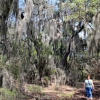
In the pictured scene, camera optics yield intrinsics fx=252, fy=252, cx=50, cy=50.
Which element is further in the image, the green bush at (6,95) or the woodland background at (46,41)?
the woodland background at (46,41)

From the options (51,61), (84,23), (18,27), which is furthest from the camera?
(84,23)

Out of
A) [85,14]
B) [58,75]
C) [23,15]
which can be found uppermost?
[85,14]

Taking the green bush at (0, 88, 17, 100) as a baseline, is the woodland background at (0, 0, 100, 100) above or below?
above

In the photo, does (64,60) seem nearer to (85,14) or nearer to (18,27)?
(85,14)

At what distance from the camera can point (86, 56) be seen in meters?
20.8

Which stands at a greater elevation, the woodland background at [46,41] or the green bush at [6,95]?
the woodland background at [46,41]

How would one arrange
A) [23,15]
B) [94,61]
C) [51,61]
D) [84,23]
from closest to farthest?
[23,15], [51,61], [84,23], [94,61]

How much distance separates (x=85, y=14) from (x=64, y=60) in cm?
384

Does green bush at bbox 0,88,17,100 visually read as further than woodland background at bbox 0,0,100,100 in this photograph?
No

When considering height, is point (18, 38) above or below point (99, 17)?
below

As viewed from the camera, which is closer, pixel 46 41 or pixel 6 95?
pixel 6 95

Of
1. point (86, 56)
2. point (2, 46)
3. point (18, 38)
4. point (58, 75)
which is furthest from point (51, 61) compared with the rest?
point (86, 56)

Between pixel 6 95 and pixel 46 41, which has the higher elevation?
pixel 46 41

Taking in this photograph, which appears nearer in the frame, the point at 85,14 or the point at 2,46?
the point at 2,46
